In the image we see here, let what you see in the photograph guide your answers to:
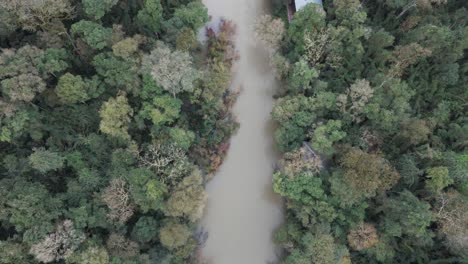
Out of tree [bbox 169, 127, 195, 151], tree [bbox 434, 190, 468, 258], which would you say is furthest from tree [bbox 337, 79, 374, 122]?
tree [bbox 169, 127, 195, 151]

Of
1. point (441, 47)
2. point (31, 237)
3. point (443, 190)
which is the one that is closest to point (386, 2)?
point (441, 47)

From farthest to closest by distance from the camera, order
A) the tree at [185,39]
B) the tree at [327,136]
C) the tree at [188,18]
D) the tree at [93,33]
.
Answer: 1. the tree at [188,18]
2. the tree at [185,39]
3. the tree at [93,33]
4. the tree at [327,136]

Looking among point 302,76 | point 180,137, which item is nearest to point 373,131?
point 302,76

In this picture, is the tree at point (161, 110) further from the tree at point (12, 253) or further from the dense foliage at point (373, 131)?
the tree at point (12, 253)

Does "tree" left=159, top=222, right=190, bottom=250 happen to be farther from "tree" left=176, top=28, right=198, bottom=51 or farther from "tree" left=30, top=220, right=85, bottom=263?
"tree" left=176, top=28, right=198, bottom=51

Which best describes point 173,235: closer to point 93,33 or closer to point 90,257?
point 90,257

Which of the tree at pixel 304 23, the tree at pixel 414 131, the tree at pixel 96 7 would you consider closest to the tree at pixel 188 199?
the tree at pixel 304 23
